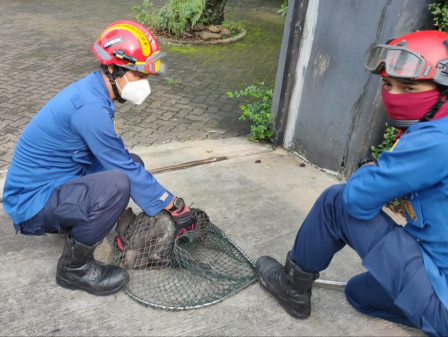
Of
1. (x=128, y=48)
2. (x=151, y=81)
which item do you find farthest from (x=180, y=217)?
(x=151, y=81)

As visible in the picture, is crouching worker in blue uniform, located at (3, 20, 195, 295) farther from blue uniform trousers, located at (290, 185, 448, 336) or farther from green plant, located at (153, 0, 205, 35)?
green plant, located at (153, 0, 205, 35)

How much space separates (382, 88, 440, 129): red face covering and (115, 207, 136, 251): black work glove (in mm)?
1799

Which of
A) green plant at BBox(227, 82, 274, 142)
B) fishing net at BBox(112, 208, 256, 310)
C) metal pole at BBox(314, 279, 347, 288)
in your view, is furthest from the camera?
green plant at BBox(227, 82, 274, 142)

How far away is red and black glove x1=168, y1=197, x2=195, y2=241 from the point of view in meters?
2.79

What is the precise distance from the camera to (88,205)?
2.43 metres

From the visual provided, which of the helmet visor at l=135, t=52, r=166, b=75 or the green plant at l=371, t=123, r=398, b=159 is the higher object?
the helmet visor at l=135, t=52, r=166, b=75

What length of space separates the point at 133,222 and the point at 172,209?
0.31 meters

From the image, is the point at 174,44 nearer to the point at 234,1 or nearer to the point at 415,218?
the point at 234,1

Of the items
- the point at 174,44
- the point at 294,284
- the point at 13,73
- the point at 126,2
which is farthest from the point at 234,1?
the point at 294,284

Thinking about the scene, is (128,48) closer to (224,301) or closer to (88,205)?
(88,205)

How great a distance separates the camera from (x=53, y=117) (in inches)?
98.3

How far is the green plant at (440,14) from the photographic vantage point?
3.24m

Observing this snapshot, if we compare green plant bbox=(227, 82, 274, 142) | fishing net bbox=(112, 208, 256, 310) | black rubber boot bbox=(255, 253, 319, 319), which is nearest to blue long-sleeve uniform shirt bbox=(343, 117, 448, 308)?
black rubber boot bbox=(255, 253, 319, 319)

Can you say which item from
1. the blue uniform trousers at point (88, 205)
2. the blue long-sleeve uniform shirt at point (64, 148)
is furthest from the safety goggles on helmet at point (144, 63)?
the blue uniform trousers at point (88, 205)
